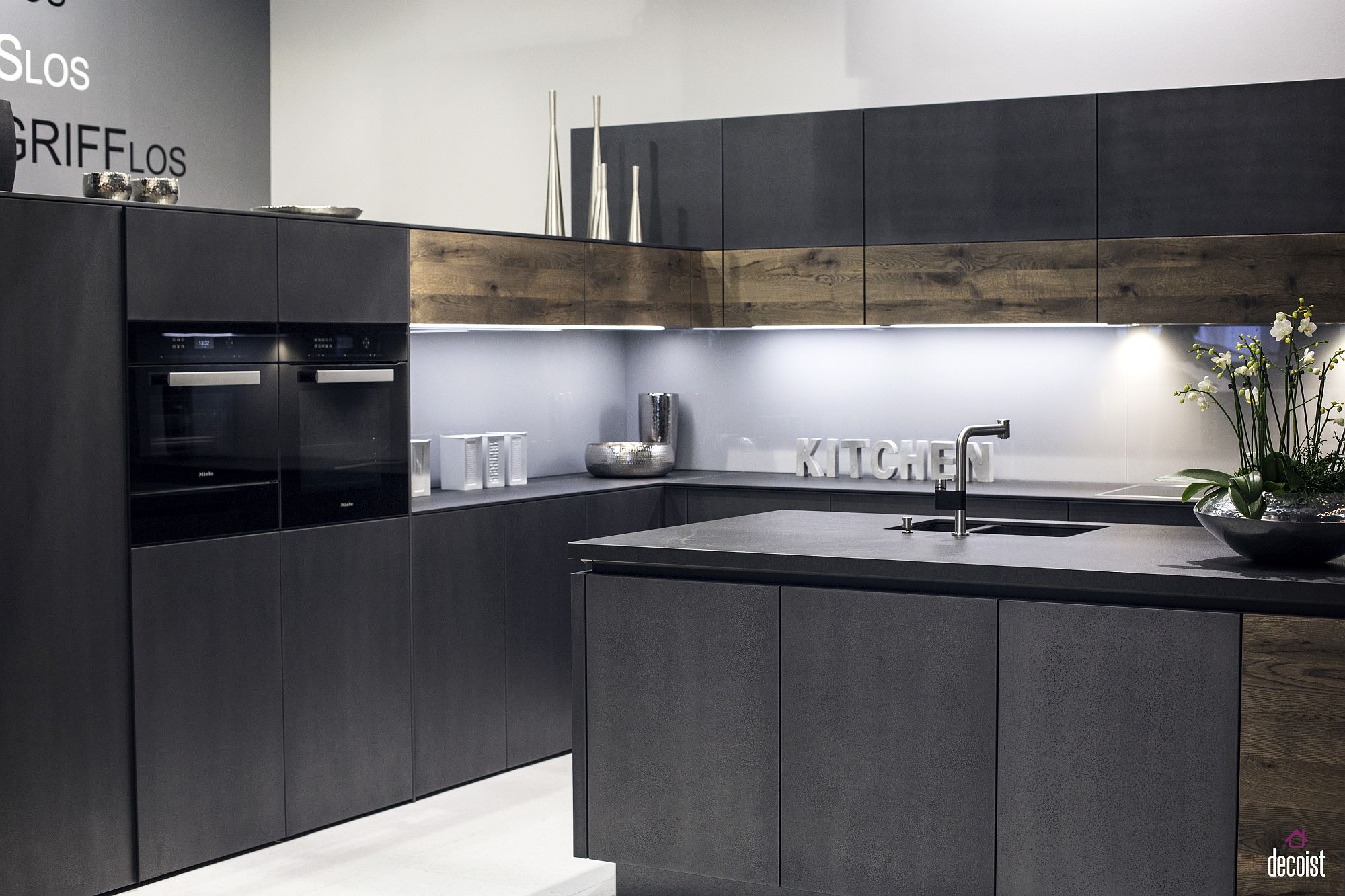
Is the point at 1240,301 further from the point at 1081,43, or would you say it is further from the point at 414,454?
the point at 414,454

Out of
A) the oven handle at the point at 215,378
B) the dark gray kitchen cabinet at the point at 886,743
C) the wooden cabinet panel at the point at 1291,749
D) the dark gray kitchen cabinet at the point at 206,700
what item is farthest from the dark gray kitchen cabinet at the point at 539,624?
the wooden cabinet panel at the point at 1291,749

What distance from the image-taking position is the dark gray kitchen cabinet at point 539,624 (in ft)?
17.0

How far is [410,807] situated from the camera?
4766 millimetres

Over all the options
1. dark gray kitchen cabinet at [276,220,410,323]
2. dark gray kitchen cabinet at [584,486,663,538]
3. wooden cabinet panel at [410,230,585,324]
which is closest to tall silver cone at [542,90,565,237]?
wooden cabinet panel at [410,230,585,324]

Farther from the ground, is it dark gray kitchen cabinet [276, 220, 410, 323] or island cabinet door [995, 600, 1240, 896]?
dark gray kitchen cabinet [276, 220, 410, 323]

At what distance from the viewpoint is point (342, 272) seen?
4555 mm

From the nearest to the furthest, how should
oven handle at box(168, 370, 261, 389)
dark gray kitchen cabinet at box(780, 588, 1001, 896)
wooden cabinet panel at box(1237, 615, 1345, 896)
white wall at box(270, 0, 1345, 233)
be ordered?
wooden cabinet panel at box(1237, 615, 1345, 896) < dark gray kitchen cabinet at box(780, 588, 1001, 896) < oven handle at box(168, 370, 261, 389) < white wall at box(270, 0, 1345, 233)

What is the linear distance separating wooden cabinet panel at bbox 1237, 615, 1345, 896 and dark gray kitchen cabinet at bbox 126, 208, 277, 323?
2849 millimetres

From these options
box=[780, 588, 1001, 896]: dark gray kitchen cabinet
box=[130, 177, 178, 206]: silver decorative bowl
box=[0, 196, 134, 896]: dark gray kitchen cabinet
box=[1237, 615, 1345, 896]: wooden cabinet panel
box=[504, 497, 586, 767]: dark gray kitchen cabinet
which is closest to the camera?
box=[1237, 615, 1345, 896]: wooden cabinet panel

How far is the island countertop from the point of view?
3.12 meters

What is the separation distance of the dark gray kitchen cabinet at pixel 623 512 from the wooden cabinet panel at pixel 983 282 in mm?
1159

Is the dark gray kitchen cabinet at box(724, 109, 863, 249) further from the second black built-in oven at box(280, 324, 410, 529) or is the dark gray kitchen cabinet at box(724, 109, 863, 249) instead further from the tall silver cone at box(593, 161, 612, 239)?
the second black built-in oven at box(280, 324, 410, 529)

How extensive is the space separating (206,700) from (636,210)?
3.01m

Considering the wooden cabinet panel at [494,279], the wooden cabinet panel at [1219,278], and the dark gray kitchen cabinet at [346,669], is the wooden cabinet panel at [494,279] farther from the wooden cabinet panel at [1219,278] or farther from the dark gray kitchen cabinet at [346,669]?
the wooden cabinet panel at [1219,278]
